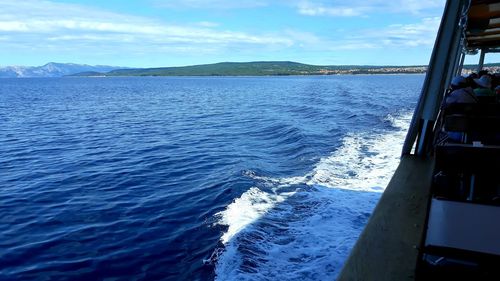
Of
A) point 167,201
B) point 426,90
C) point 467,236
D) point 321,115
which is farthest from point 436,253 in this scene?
point 321,115

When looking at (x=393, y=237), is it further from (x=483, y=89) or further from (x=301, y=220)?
(x=483, y=89)

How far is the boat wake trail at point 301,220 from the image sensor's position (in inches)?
211

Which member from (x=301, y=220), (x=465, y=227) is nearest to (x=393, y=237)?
(x=465, y=227)

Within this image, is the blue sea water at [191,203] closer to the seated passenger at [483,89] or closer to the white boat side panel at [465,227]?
the seated passenger at [483,89]

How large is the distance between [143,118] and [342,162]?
18.1 metres

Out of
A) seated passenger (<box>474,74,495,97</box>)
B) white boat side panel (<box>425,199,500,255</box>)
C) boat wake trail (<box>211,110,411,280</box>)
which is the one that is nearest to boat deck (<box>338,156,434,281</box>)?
white boat side panel (<box>425,199,500,255</box>)

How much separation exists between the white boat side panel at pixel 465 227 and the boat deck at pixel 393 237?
0.38 feet

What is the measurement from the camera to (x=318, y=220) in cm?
695

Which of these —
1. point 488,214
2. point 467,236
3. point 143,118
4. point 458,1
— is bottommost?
point 143,118

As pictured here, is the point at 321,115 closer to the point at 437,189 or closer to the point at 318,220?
the point at 318,220

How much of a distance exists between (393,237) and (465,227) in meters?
1.03

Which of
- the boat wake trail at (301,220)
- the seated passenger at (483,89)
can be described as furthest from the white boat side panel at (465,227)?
the seated passenger at (483,89)

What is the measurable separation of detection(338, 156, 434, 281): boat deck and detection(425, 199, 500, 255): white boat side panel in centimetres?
12

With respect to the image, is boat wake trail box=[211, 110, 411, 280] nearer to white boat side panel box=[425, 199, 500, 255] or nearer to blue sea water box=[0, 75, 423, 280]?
blue sea water box=[0, 75, 423, 280]
